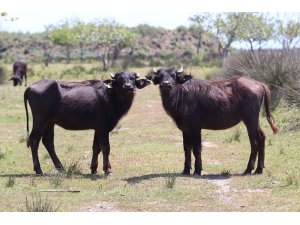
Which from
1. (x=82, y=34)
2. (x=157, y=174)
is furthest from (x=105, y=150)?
(x=82, y=34)

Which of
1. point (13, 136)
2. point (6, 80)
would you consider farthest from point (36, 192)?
point (6, 80)

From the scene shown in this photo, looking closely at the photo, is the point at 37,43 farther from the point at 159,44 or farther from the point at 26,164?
the point at 26,164

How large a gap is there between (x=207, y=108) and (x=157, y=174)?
1723 mm

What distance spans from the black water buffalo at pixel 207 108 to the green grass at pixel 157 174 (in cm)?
65

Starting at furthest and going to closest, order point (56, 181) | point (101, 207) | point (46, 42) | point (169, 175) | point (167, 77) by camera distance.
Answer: point (46, 42) → point (167, 77) → point (169, 175) → point (56, 181) → point (101, 207)

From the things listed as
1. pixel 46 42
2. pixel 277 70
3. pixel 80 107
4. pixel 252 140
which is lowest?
pixel 46 42

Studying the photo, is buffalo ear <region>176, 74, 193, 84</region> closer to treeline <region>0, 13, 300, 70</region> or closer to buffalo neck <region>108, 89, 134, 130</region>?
buffalo neck <region>108, 89, 134, 130</region>

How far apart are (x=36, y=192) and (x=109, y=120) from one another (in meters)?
2.81

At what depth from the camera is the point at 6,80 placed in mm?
38875

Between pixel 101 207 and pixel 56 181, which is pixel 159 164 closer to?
pixel 56 181

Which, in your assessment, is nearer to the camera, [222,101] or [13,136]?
[222,101]

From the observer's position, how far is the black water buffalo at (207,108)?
11719mm

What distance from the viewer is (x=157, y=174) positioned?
11.7 metres

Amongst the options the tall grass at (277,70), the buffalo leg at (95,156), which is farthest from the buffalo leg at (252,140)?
the tall grass at (277,70)
